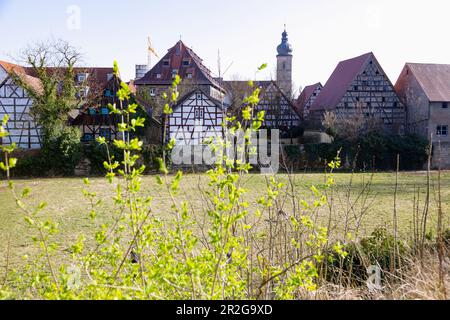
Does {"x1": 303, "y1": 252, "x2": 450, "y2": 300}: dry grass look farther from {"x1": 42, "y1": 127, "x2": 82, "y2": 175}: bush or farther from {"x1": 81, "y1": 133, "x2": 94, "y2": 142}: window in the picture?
{"x1": 81, "y1": 133, "x2": 94, "y2": 142}: window

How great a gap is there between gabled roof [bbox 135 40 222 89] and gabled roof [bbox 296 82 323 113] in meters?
11.2

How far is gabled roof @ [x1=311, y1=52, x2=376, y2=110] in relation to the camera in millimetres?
32594

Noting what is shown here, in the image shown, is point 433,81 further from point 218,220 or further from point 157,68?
point 218,220

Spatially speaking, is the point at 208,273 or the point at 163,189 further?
the point at 163,189

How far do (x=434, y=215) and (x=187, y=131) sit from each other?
1964cm

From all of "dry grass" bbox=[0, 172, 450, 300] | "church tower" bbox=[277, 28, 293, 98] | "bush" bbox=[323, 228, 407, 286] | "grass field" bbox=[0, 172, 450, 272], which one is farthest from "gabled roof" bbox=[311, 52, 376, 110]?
"bush" bbox=[323, 228, 407, 286]

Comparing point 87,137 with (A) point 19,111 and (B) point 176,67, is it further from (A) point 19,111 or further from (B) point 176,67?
(B) point 176,67

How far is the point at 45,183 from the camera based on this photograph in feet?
71.8

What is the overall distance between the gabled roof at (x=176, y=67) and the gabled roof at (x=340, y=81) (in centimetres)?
1013

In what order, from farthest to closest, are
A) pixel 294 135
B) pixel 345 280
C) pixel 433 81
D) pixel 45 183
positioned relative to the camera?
pixel 294 135 → pixel 433 81 → pixel 45 183 → pixel 345 280

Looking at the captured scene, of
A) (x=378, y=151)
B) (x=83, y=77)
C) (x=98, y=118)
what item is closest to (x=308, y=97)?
(x=378, y=151)

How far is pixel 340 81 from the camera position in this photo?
3491cm

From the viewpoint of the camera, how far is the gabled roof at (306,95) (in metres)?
44.4

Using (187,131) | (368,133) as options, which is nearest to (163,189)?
(187,131)
